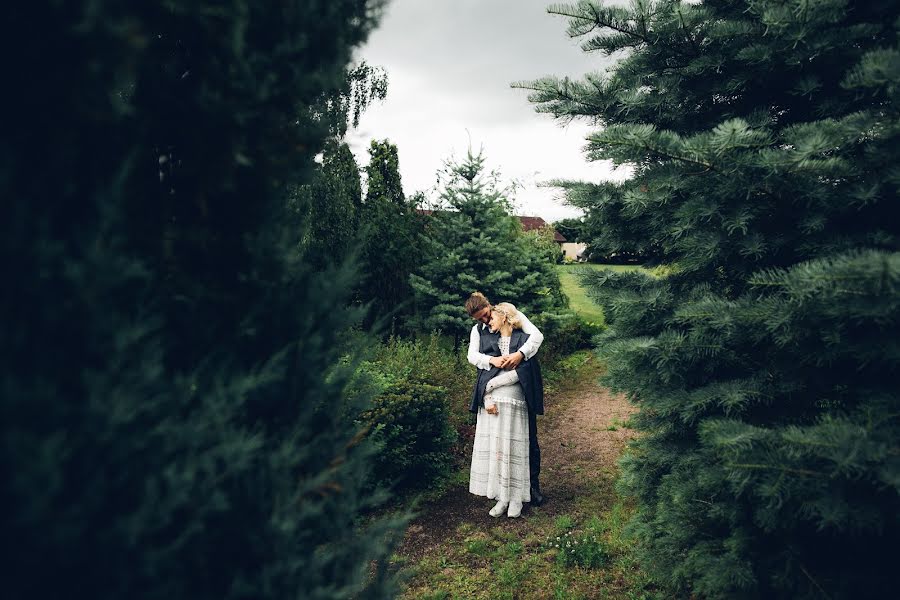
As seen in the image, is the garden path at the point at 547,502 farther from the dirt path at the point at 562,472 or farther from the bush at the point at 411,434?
the bush at the point at 411,434

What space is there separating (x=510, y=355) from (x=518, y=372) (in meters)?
0.21

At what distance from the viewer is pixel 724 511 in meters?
3.24

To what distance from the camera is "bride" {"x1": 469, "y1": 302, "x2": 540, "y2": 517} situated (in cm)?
557

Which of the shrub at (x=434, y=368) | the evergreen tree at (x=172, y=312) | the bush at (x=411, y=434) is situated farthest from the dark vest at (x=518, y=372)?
the evergreen tree at (x=172, y=312)

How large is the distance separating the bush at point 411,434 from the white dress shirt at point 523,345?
4.27ft

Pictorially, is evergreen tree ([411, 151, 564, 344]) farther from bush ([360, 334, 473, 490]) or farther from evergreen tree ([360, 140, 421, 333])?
bush ([360, 334, 473, 490])

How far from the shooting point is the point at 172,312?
1.66 meters

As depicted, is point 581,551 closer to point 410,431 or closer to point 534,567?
point 534,567

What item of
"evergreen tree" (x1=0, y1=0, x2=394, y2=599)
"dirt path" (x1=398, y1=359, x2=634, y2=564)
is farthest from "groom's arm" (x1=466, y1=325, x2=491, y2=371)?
"evergreen tree" (x1=0, y1=0, x2=394, y2=599)

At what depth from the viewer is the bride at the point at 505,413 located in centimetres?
557

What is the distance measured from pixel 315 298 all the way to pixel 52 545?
3.22 ft

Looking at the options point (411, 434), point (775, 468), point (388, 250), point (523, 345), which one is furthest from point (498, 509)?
point (388, 250)

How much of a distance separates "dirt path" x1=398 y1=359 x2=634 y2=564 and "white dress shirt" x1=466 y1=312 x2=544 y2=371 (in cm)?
103

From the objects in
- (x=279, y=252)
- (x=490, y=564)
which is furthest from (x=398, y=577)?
(x=490, y=564)
